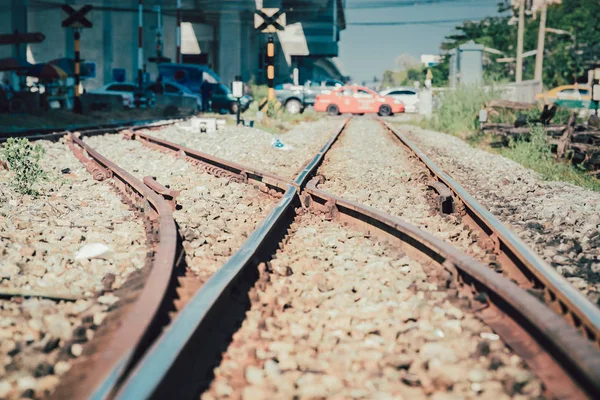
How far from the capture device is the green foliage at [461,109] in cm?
2062

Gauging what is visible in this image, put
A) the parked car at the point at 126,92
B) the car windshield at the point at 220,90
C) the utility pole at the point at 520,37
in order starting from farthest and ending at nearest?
the utility pole at the point at 520,37 < the car windshield at the point at 220,90 < the parked car at the point at 126,92

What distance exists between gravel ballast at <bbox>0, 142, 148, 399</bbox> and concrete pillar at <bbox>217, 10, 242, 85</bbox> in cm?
3933

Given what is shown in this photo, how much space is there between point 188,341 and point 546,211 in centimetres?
467

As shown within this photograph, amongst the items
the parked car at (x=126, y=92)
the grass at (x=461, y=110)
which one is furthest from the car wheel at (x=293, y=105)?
the grass at (x=461, y=110)

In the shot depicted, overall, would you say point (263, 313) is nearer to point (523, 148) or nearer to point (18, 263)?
point (18, 263)

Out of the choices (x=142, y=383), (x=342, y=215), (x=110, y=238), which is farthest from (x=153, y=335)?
(x=342, y=215)

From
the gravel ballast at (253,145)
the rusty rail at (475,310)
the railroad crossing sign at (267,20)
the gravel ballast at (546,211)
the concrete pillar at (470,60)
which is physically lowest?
the gravel ballast at (253,145)

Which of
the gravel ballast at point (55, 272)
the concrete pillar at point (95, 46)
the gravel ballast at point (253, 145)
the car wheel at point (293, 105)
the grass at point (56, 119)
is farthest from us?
the concrete pillar at point (95, 46)

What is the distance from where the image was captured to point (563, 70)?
2188 inches

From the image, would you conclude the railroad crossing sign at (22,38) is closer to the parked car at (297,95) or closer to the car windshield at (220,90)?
the car windshield at (220,90)

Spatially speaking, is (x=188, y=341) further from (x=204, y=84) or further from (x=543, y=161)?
(x=204, y=84)

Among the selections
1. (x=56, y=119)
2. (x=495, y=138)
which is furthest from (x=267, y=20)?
(x=495, y=138)

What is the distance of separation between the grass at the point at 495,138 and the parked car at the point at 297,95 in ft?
31.1

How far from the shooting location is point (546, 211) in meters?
6.80
